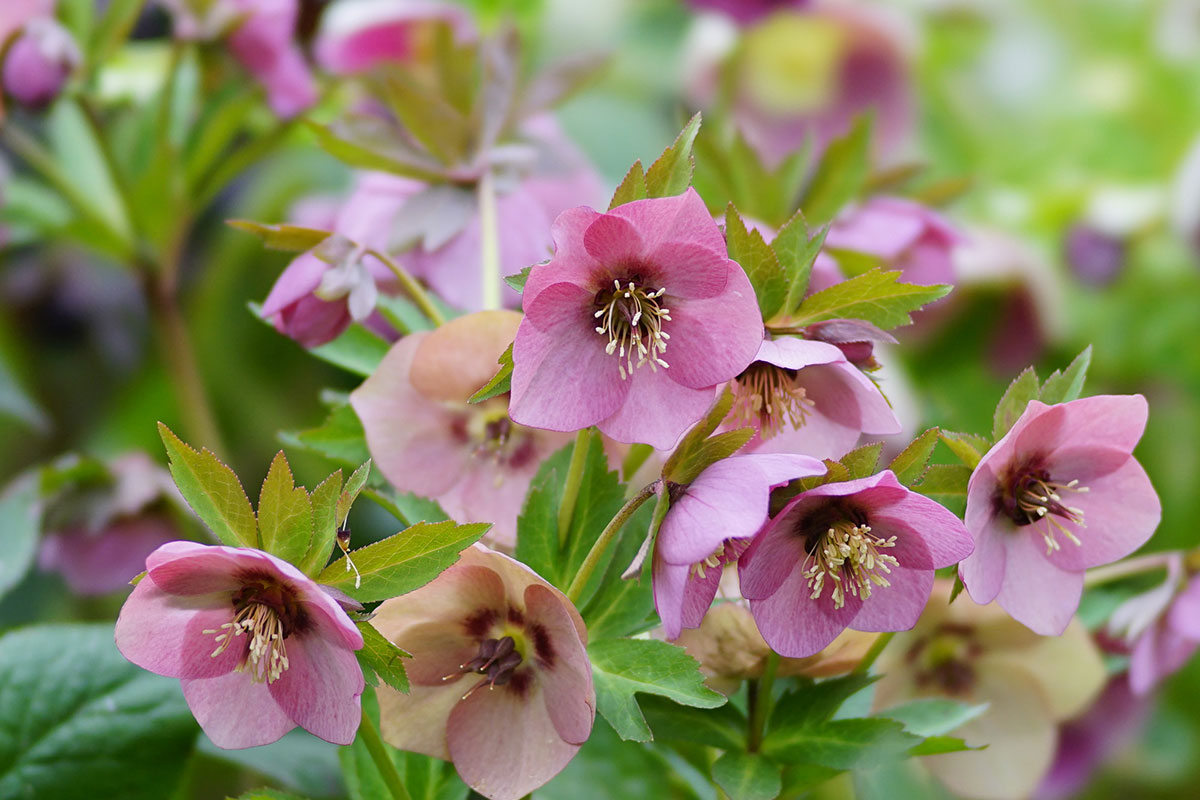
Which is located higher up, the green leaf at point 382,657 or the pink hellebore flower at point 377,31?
the green leaf at point 382,657

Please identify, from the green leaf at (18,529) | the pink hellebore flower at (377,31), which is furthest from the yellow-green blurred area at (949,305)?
the green leaf at (18,529)

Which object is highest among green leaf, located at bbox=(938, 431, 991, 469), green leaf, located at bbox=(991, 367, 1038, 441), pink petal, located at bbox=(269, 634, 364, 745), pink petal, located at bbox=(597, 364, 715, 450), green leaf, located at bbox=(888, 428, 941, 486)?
pink petal, located at bbox=(597, 364, 715, 450)

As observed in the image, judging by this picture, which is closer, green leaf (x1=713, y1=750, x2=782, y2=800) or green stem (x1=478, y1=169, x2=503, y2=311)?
green leaf (x1=713, y1=750, x2=782, y2=800)

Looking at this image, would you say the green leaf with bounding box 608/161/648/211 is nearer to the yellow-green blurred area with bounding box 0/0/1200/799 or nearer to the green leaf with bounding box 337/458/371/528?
the green leaf with bounding box 337/458/371/528

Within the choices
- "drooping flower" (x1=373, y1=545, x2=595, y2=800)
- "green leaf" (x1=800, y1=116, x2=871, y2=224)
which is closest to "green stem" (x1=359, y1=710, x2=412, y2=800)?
"drooping flower" (x1=373, y1=545, x2=595, y2=800)

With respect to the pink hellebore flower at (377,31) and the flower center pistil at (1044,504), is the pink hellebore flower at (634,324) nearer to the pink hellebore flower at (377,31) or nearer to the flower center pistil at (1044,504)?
the flower center pistil at (1044,504)

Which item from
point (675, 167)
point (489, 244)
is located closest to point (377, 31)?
point (489, 244)

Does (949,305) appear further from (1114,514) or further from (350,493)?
(350,493)
